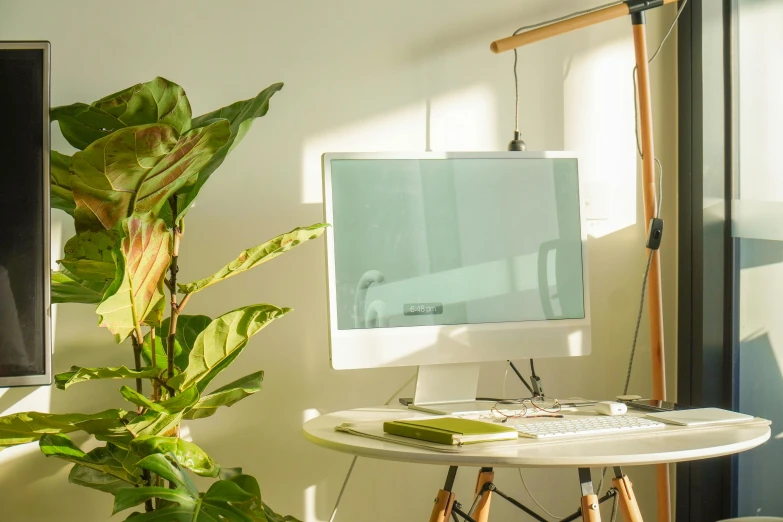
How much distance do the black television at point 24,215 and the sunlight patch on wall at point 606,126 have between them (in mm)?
1339

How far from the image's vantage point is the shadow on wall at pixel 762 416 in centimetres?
192

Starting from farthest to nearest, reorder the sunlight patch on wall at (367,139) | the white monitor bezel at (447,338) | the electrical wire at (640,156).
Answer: the electrical wire at (640,156), the sunlight patch on wall at (367,139), the white monitor bezel at (447,338)

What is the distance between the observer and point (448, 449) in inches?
50.2

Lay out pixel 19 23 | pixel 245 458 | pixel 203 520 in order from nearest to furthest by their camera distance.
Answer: pixel 203 520 < pixel 19 23 < pixel 245 458

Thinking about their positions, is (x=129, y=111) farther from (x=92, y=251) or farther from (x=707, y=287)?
(x=707, y=287)

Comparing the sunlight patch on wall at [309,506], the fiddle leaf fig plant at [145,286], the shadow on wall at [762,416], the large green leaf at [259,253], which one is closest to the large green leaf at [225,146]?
the fiddle leaf fig plant at [145,286]

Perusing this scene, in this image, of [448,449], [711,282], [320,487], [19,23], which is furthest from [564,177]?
[19,23]

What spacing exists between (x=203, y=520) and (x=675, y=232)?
57.9 inches

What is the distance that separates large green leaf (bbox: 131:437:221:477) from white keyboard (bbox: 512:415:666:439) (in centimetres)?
52

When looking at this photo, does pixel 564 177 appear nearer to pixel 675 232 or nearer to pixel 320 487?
pixel 675 232

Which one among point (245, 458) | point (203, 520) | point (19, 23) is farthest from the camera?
point (245, 458)

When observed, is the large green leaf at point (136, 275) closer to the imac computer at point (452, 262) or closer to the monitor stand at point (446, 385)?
the imac computer at point (452, 262)

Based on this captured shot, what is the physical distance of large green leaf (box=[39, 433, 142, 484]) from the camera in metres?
1.42

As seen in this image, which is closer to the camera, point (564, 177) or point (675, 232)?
point (564, 177)
